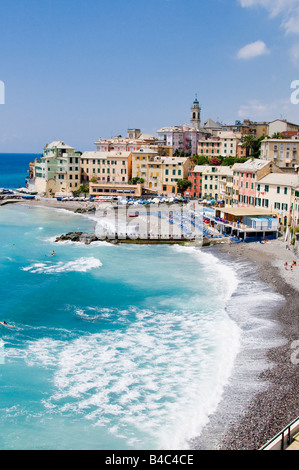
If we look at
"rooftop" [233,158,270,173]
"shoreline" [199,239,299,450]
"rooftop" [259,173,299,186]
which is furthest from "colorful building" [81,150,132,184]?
"shoreline" [199,239,299,450]

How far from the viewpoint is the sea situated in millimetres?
20766

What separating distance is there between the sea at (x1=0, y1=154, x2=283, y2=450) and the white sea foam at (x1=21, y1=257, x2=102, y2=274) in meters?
0.14

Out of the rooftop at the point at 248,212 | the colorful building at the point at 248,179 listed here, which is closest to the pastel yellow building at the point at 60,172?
the colorful building at the point at 248,179

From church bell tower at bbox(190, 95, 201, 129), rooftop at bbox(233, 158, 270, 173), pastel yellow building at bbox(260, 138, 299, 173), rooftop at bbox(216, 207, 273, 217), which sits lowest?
rooftop at bbox(216, 207, 273, 217)

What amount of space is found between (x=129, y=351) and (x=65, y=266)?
23.0 meters

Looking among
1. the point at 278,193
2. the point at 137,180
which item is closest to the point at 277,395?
the point at 278,193

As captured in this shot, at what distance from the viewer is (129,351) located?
90.8 feet

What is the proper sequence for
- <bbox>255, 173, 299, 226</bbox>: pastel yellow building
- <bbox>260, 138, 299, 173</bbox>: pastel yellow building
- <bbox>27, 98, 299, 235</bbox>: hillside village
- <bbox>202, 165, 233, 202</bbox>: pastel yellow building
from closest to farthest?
<bbox>255, 173, 299, 226</bbox>: pastel yellow building → <bbox>260, 138, 299, 173</bbox>: pastel yellow building → <bbox>27, 98, 299, 235</bbox>: hillside village → <bbox>202, 165, 233, 202</bbox>: pastel yellow building

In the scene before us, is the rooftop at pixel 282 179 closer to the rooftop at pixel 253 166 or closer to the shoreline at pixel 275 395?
the rooftop at pixel 253 166

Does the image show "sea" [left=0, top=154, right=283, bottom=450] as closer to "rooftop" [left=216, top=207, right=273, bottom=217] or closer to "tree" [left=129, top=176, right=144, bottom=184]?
"rooftop" [left=216, top=207, right=273, bottom=217]

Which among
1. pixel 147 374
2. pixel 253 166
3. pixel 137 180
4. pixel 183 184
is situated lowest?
pixel 147 374

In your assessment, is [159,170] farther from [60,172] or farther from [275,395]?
[275,395]

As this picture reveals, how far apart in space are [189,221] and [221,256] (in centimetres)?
1867
